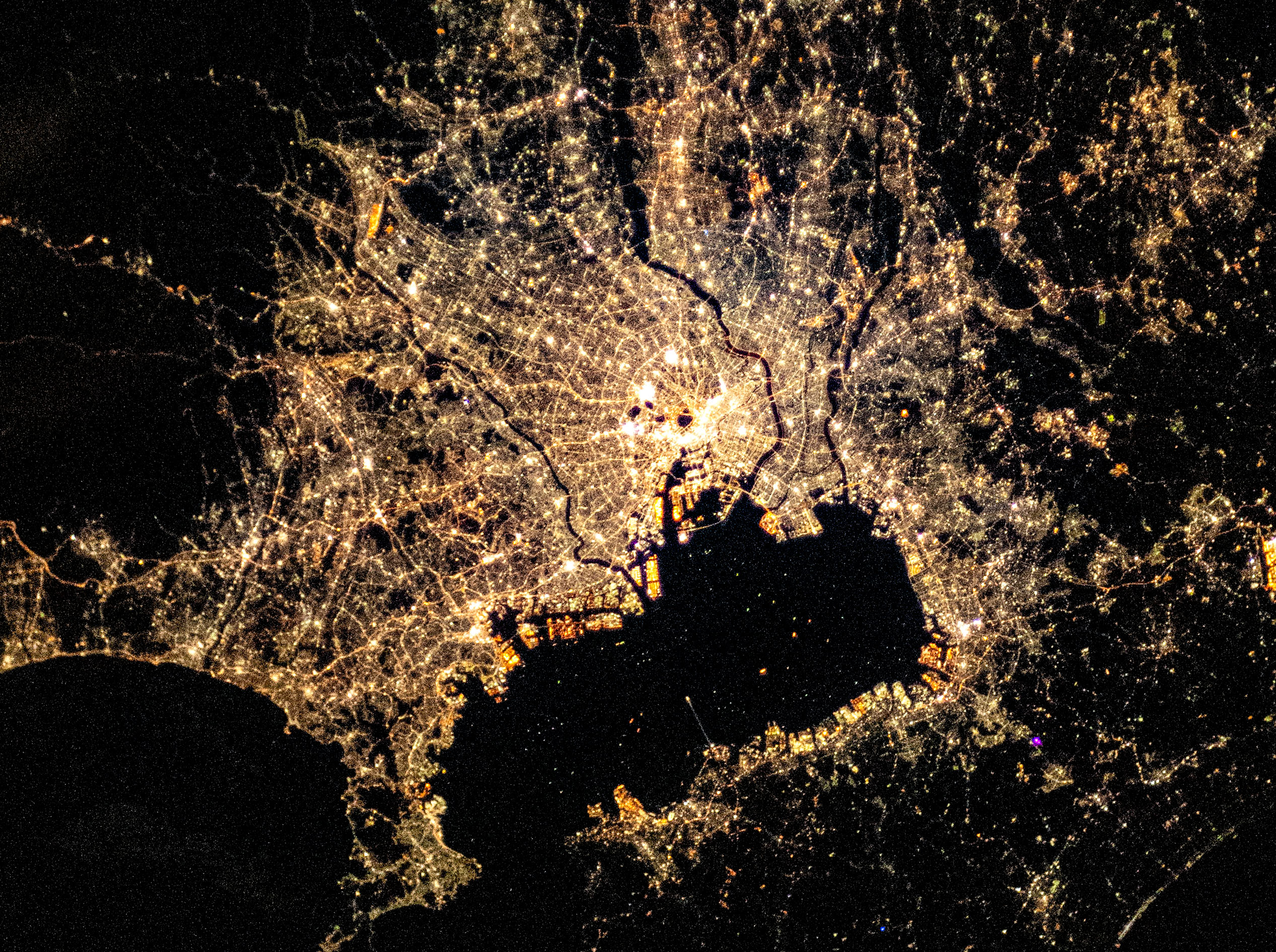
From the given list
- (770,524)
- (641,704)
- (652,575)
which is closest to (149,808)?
(641,704)

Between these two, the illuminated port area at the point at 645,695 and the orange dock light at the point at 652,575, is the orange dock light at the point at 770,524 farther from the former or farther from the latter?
the orange dock light at the point at 652,575

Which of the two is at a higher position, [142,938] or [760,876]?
[142,938]

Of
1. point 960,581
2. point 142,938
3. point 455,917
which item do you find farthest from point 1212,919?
point 142,938

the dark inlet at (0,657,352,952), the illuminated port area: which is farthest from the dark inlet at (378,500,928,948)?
the dark inlet at (0,657,352,952)

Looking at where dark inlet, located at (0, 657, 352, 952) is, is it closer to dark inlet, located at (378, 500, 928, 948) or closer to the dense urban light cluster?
the dense urban light cluster

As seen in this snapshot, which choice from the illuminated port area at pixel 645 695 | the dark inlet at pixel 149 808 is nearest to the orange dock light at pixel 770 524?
the illuminated port area at pixel 645 695

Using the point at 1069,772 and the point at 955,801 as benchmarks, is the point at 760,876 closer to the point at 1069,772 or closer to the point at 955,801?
the point at 955,801

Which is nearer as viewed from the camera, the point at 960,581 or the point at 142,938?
the point at 142,938
